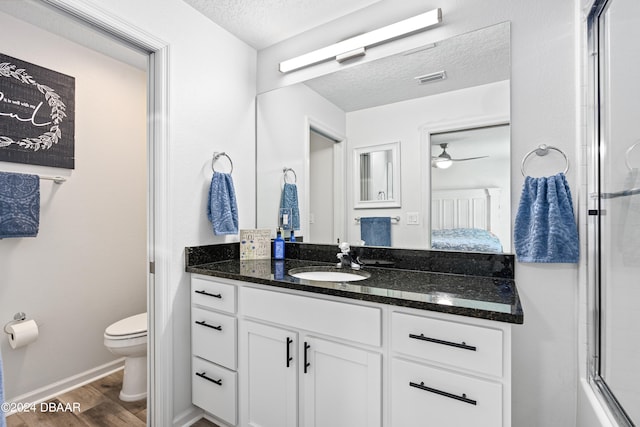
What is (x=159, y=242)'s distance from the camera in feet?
5.53

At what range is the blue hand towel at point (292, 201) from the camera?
213 centimetres

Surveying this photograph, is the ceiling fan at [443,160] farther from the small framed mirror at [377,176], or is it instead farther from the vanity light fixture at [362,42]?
the vanity light fixture at [362,42]

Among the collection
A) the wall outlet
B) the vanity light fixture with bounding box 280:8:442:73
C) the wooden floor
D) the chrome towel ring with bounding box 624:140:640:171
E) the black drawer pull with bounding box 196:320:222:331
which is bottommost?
the wooden floor

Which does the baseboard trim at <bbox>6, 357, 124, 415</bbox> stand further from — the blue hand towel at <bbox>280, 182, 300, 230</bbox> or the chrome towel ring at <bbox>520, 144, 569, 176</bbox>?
the chrome towel ring at <bbox>520, 144, 569, 176</bbox>

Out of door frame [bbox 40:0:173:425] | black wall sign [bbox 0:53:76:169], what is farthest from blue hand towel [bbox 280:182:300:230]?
black wall sign [bbox 0:53:76:169]

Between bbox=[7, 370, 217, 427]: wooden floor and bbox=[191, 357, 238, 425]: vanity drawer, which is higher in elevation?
bbox=[191, 357, 238, 425]: vanity drawer

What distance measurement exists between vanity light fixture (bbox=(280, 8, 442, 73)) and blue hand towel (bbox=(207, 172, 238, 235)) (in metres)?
0.84

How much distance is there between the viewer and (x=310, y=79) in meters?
2.03

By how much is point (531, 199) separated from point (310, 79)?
4.63 feet

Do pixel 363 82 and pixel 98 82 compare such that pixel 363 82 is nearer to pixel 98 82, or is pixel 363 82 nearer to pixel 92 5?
pixel 92 5

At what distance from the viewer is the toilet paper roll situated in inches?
72.0

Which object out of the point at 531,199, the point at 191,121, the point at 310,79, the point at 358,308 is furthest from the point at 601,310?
the point at 191,121

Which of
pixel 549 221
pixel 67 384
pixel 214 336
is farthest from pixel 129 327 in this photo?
pixel 549 221

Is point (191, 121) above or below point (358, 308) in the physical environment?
above
